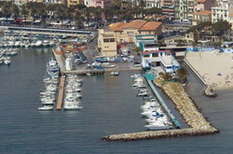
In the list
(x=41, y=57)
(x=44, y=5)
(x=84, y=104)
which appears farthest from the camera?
(x=44, y=5)

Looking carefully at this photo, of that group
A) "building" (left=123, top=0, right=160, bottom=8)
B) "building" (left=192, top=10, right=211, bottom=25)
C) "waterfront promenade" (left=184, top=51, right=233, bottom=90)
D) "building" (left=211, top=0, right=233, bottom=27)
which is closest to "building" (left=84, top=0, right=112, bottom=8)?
"building" (left=123, top=0, right=160, bottom=8)

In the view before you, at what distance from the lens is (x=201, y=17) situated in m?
26.0

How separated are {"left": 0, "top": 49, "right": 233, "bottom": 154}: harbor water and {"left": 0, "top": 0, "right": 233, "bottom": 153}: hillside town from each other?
0.13 feet

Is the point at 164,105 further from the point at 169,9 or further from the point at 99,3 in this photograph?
the point at 99,3

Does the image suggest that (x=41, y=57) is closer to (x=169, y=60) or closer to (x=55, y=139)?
(x=169, y=60)

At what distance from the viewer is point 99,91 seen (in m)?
17.9

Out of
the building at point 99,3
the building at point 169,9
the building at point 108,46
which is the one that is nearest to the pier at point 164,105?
the building at point 108,46

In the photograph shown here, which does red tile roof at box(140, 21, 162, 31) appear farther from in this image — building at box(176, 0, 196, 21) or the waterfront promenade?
building at box(176, 0, 196, 21)

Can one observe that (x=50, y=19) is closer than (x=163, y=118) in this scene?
No

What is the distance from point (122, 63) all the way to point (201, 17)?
555cm

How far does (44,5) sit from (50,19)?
83 cm

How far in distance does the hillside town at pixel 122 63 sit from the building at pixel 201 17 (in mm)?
40

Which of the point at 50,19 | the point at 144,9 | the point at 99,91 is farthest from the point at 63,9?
the point at 99,91

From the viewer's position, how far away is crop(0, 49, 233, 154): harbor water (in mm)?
13398
